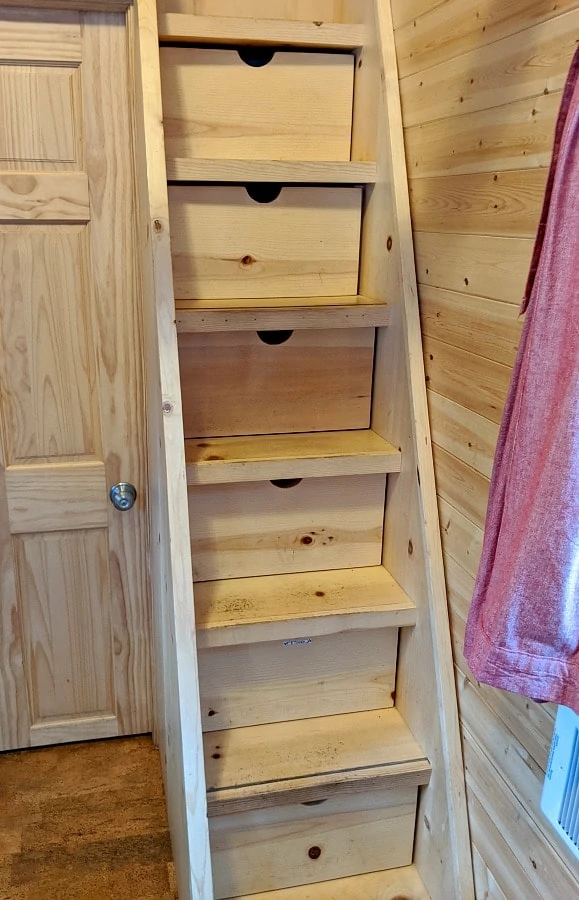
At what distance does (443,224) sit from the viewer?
125 centimetres

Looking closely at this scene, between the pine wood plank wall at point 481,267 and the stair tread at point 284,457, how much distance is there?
0.14 meters

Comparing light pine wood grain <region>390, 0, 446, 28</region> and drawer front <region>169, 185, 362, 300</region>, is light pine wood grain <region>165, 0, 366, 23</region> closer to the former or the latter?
light pine wood grain <region>390, 0, 446, 28</region>

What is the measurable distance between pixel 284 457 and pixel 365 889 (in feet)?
2.73

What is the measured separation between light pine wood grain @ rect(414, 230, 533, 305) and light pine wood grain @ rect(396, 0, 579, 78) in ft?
0.89

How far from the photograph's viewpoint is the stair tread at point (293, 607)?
130 centimetres

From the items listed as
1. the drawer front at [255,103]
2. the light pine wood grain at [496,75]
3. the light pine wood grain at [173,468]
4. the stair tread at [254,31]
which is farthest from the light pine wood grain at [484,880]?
the stair tread at [254,31]

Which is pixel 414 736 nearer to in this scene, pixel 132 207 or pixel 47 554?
pixel 47 554

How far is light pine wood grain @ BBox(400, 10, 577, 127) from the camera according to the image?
0.93m

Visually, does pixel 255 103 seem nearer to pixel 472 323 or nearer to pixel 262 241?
pixel 262 241

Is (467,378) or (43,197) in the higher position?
(43,197)

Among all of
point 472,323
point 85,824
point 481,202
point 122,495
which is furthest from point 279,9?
point 85,824

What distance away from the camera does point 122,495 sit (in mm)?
1854

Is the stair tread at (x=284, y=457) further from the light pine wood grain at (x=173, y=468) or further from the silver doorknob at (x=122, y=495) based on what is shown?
the silver doorknob at (x=122, y=495)

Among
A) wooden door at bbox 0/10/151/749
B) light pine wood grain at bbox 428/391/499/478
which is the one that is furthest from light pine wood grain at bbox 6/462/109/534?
light pine wood grain at bbox 428/391/499/478
